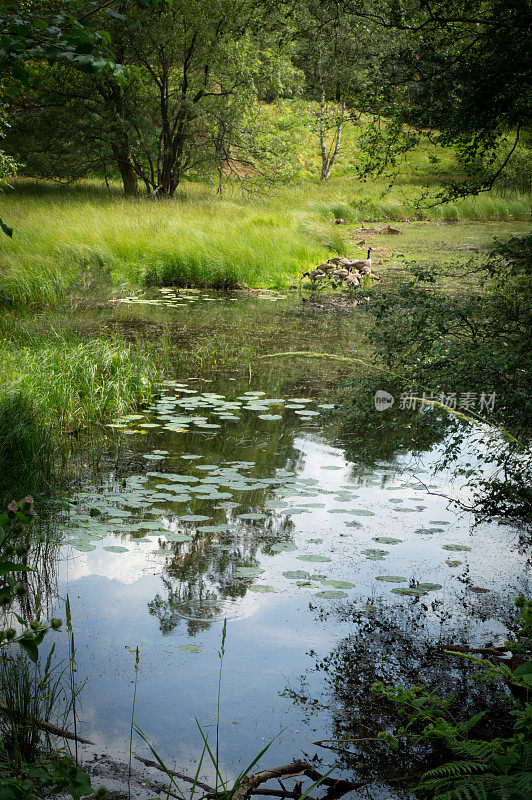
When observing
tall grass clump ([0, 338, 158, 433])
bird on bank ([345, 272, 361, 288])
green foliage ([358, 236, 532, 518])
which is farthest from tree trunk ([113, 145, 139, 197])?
green foliage ([358, 236, 532, 518])

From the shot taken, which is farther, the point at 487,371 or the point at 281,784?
the point at 487,371

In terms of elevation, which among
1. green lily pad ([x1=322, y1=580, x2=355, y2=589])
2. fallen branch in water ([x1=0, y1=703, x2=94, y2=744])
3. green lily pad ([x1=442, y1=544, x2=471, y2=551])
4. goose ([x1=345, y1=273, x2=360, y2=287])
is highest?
goose ([x1=345, y1=273, x2=360, y2=287])

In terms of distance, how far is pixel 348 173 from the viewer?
1174 inches

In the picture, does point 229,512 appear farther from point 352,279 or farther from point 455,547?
point 352,279

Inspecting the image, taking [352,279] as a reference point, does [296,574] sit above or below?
below

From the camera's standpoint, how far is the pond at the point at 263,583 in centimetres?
248

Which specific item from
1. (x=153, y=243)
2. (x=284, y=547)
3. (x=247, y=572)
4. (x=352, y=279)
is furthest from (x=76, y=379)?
(x=352, y=279)

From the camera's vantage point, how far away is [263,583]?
3.35 meters

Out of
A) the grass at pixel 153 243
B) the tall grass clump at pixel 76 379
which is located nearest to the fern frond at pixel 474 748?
the tall grass clump at pixel 76 379

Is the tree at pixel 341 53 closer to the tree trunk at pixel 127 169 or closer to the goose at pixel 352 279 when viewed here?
the goose at pixel 352 279

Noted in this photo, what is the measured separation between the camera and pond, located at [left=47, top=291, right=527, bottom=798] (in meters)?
2.48

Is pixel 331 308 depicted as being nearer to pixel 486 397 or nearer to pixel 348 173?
pixel 486 397

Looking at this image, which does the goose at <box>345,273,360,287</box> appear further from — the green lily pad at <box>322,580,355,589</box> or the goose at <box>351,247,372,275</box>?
the green lily pad at <box>322,580,355,589</box>

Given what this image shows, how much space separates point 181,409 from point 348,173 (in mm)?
26122
